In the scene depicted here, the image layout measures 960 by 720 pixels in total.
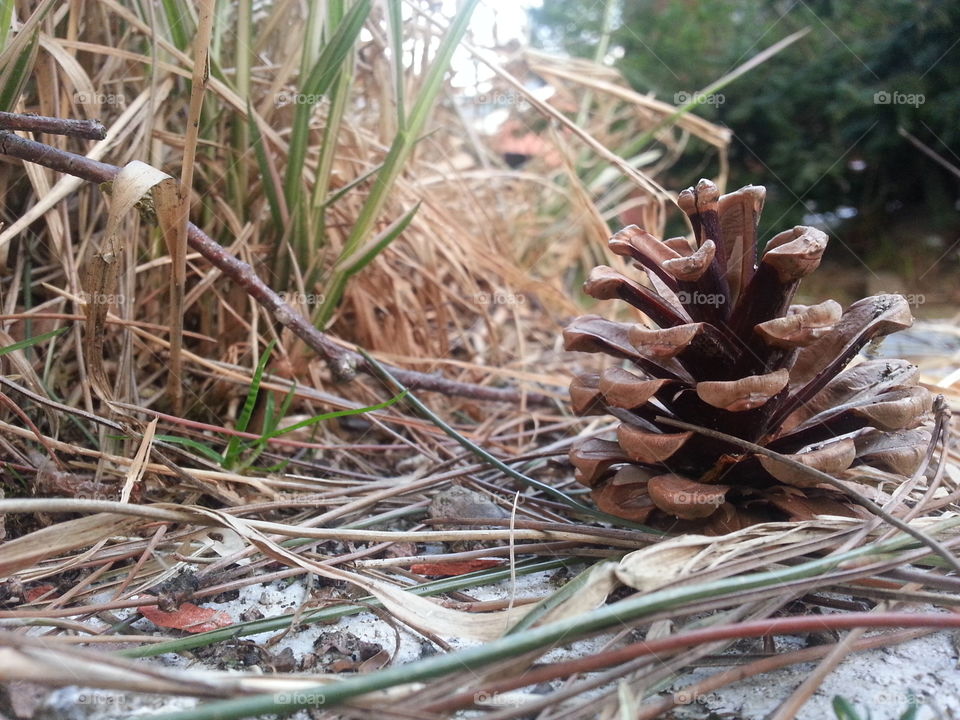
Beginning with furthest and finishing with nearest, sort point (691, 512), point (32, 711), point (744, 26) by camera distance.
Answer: point (744, 26), point (691, 512), point (32, 711)

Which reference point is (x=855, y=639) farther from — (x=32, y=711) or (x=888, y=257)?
(x=888, y=257)

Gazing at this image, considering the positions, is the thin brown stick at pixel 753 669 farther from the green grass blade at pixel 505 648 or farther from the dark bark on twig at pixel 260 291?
the dark bark on twig at pixel 260 291

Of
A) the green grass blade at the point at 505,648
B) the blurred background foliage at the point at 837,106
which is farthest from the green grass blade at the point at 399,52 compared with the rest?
the blurred background foliage at the point at 837,106

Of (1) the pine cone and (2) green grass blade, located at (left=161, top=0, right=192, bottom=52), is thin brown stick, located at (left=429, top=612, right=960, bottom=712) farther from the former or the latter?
(2) green grass blade, located at (left=161, top=0, right=192, bottom=52)

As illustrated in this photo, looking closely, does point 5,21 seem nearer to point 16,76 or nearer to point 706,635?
point 16,76

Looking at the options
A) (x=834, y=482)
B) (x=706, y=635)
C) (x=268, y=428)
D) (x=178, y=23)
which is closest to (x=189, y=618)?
(x=268, y=428)

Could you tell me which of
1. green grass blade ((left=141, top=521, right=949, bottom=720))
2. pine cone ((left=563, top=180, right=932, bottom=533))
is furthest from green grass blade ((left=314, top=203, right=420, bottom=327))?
green grass blade ((left=141, top=521, right=949, bottom=720))

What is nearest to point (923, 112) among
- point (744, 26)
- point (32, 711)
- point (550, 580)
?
point (744, 26)
